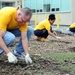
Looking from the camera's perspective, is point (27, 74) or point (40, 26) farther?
point (40, 26)

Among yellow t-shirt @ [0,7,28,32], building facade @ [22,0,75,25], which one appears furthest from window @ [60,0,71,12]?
yellow t-shirt @ [0,7,28,32]

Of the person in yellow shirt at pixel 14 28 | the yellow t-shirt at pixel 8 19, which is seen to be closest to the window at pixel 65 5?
the person in yellow shirt at pixel 14 28

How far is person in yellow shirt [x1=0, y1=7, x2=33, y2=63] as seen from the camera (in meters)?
4.65

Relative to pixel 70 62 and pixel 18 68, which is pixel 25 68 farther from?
pixel 70 62

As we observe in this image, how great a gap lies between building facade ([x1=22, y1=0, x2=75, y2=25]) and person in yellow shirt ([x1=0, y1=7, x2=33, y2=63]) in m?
17.2

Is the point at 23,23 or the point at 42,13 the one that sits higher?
the point at 23,23

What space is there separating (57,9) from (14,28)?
74.4 ft

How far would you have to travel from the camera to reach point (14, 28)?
530 cm

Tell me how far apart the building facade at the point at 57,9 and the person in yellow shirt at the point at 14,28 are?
1716 centimetres

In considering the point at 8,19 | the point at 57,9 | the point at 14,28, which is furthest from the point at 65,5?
the point at 8,19

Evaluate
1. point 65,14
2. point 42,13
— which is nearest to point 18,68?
point 65,14

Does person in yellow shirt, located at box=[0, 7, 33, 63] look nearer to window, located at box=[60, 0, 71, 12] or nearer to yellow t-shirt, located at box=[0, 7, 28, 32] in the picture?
yellow t-shirt, located at box=[0, 7, 28, 32]

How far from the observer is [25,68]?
4832 mm

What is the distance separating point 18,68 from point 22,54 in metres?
0.73
